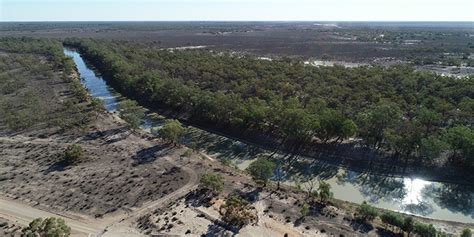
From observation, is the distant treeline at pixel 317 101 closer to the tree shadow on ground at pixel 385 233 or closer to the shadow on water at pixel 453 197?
the shadow on water at pixel 453 197

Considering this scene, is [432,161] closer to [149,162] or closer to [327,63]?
[149,162]

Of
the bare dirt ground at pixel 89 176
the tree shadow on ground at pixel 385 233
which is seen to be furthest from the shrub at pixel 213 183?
the tree shadow on ground at pixel 385 233

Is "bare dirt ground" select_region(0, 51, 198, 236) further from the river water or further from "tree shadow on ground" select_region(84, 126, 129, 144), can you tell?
the river water

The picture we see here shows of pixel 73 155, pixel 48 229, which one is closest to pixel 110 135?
pixel 73 155

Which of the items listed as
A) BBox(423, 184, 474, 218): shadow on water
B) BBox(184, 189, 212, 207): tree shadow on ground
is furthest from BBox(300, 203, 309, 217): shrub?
BBox(423, 184, 474, 218): shadow on water

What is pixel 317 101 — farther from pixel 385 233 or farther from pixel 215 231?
pixel 215 231

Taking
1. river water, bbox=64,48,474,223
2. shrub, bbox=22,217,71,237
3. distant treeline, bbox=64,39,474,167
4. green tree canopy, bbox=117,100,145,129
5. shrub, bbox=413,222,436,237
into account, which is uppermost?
distant treeline, bbox=64,39,474,167
